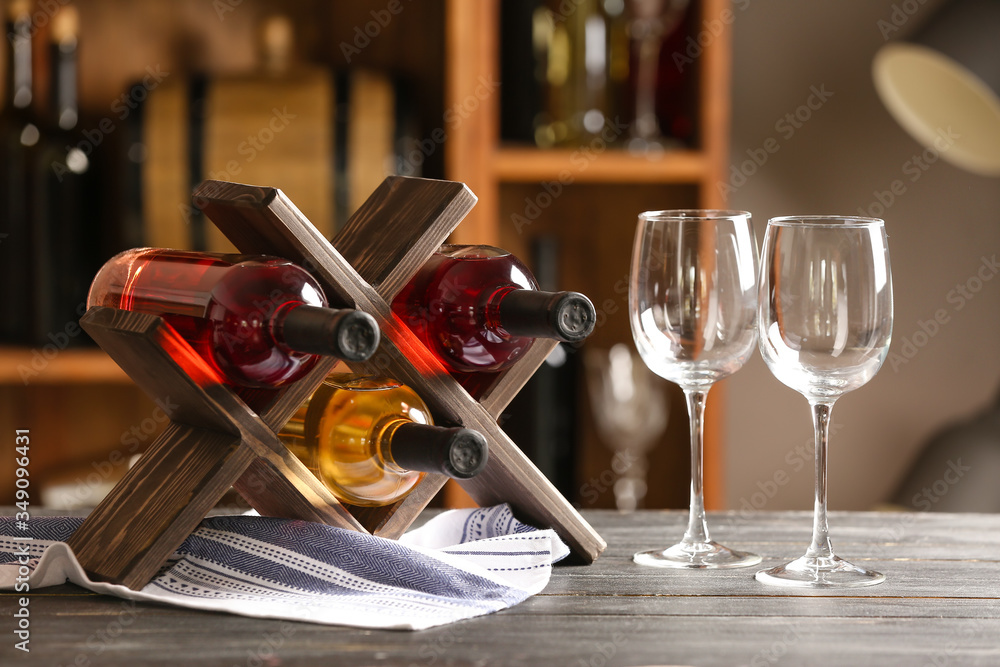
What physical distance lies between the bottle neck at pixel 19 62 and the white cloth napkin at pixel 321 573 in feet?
3.79

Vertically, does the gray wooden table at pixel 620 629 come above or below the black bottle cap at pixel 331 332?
below

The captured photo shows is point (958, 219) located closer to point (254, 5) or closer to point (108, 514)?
point (254, 5)

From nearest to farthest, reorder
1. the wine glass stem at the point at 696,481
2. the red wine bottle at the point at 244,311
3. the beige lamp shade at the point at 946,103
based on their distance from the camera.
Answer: the red wine bottle at the point at 244,311
the wine glass stem at the point at 696,481
the beige lamp shade at the point at 946,103

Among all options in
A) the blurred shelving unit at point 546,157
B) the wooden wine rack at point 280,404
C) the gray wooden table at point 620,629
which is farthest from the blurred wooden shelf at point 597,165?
the gray wooden table at point 620,629

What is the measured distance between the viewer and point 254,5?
183 centimetres

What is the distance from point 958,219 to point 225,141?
1284 mm

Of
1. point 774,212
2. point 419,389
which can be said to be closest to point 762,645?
point 419,389

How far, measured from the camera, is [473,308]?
750 millimetres

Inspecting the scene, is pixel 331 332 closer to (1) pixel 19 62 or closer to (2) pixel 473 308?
(2) pixel 473 308

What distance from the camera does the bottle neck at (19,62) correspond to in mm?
1717

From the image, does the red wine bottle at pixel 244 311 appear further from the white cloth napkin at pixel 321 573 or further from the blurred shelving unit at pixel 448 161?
the blurred shelving unit at pixel 448 161

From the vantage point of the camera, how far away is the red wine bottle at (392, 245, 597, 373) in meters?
0.73

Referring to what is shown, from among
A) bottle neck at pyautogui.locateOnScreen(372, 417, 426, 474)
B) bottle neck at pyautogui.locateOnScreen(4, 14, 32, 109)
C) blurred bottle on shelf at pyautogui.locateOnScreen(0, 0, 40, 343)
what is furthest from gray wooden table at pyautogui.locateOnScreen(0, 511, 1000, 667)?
bottle neck at pyautogui.locateOnScreen(4, 14, 32, 109)

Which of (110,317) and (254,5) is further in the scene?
(254,5)
